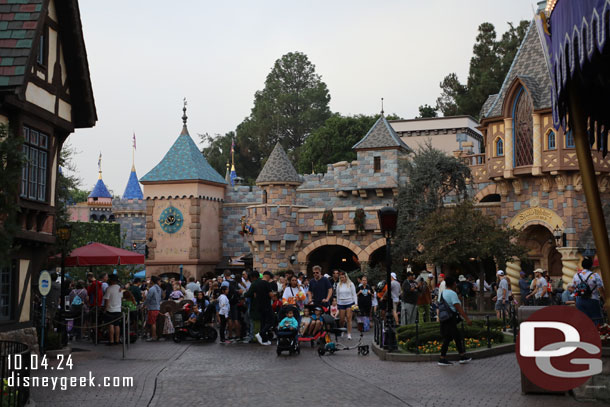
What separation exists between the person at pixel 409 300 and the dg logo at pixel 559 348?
9710 mm

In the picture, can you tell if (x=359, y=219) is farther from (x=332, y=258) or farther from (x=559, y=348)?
(x=559, y=348)

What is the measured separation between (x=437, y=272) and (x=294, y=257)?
7362 millimetres

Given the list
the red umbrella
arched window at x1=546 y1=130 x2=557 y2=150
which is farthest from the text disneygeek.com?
arched window at x1=546 y1=130 x2=557 y2=150

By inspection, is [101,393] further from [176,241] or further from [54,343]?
[176,241]

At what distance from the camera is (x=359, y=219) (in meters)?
38.2

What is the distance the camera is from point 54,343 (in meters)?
17.6

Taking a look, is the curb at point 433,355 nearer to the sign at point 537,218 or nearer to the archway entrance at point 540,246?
the sign at point 537,218

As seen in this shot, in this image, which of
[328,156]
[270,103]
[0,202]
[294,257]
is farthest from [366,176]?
[270,103]

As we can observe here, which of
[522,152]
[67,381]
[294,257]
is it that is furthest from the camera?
[294,257]

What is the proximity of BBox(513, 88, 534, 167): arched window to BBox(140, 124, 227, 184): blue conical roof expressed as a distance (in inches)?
709

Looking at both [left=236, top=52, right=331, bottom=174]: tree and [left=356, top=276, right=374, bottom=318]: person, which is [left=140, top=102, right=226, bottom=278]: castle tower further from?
[left=236, top=52, right=331, bottom=174]: tree

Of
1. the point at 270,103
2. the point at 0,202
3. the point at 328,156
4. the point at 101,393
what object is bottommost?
the point at 101,393

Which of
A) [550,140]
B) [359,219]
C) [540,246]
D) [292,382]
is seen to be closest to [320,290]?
[292,382]

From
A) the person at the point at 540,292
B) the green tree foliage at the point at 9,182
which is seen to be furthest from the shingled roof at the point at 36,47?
the person at the point at 540,292
